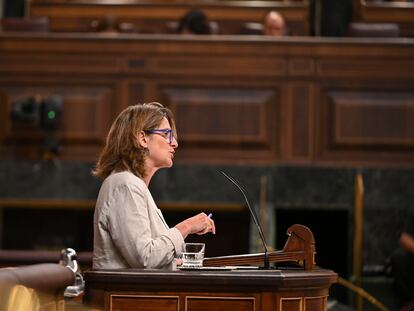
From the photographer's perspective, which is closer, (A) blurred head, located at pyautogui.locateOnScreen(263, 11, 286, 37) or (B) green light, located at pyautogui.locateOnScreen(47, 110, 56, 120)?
(B) green light, located at pyautogui.locateOnScreen(47, 110, 56, 120)

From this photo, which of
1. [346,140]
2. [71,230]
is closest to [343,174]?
[346,140]

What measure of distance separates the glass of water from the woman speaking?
42 mm

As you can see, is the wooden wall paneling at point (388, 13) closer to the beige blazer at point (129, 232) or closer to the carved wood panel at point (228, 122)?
the carved wood panel at point (228, 122)

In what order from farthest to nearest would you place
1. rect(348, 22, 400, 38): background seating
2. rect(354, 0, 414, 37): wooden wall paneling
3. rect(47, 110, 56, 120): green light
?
rect(354, 0, 414, 37): wooden wall paneling, rect(348, 22, 400, 38): background seating, rect(47, 110, 56, 120): green light

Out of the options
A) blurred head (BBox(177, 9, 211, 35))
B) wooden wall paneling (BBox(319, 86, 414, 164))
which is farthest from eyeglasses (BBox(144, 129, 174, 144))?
blurred head (BBox(177, 9, 211, 35))

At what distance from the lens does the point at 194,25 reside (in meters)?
7.97

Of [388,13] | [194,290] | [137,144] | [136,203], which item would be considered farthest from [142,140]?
[388,13]

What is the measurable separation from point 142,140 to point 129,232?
34 cm

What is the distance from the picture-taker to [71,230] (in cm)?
754

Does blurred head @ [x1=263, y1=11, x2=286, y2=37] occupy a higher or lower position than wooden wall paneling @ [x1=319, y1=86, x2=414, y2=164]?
higher

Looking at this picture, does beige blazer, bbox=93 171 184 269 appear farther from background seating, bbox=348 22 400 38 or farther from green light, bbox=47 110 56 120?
background seating, bbox=348 22 400 38

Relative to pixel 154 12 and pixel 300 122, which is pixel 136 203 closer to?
pixel 300 122

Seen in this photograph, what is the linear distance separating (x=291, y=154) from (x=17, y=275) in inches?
190

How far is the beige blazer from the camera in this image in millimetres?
3236
